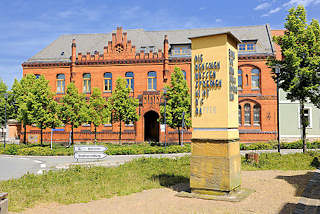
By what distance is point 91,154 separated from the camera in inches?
600

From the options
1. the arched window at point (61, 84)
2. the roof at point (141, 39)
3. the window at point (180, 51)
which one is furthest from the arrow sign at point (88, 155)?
the arched window at point (61, 84)

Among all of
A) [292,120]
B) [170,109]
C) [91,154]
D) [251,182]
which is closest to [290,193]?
[251,182]

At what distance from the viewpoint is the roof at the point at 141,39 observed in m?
36.7

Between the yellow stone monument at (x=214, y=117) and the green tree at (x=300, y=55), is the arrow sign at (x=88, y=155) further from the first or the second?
the green tree at (x=300, y=55)

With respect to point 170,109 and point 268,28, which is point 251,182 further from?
point 268,28

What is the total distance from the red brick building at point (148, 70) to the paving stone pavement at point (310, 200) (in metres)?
24.3

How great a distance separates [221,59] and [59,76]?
109ft

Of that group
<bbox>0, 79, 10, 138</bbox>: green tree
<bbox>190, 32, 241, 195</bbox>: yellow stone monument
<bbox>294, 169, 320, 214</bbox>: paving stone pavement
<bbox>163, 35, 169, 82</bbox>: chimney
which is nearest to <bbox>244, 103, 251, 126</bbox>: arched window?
<bbox>163, 35, 169, 82</bbox>: chimney

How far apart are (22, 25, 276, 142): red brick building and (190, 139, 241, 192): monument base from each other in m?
24.9

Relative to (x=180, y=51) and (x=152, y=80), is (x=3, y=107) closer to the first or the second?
(x=152, y=80)

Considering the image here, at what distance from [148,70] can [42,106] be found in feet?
42.4

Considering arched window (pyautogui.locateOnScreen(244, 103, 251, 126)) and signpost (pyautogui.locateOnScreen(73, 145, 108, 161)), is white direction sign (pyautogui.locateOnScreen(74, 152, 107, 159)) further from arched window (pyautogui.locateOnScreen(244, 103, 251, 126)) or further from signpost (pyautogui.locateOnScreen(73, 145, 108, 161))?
arched window (pyautogui.locateOnScreen(244, 103, 251, 126))

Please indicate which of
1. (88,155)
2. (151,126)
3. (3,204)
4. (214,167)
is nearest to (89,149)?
(88,155)

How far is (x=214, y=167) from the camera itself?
26.7 feet
